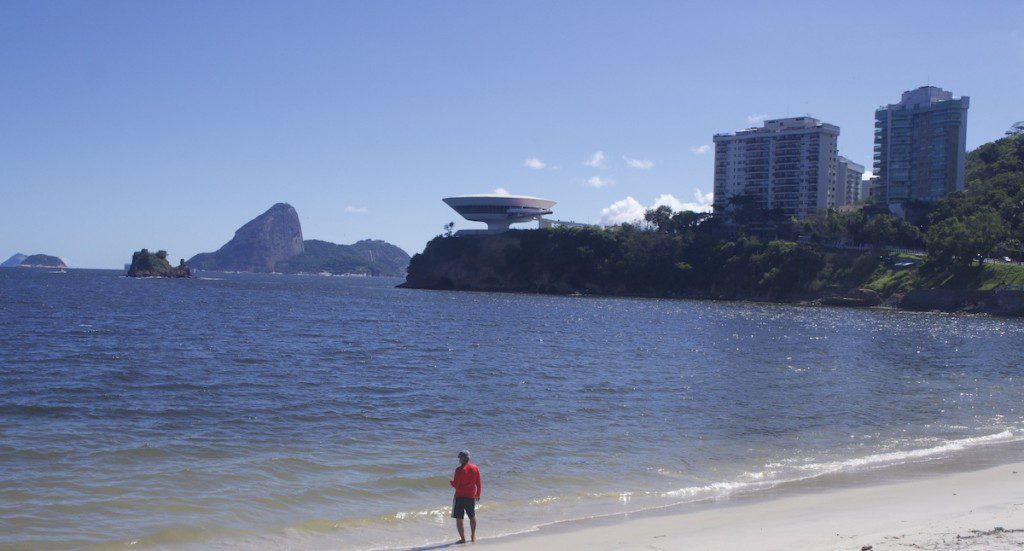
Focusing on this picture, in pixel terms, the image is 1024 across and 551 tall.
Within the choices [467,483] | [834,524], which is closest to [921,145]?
[834,524]

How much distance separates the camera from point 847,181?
592 ft

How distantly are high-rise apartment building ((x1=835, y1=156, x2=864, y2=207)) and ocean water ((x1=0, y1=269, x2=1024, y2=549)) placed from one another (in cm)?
13154

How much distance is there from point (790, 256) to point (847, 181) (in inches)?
3006

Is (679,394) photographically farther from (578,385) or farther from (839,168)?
(839,168)

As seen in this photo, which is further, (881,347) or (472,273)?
(472,273)

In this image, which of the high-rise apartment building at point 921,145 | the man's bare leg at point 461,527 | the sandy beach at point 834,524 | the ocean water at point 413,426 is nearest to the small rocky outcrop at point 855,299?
the high-rise apartment building at point 921,145

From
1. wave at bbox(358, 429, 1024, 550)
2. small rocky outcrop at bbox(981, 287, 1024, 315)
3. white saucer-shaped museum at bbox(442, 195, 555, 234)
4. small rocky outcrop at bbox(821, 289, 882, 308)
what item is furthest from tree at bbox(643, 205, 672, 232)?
wave at bbox(358, 429, 1024, 550)

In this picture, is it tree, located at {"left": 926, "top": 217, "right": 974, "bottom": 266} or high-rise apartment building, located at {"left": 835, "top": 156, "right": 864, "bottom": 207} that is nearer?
tree, located at {"left": 926, "top": 217, "right": 974, "bottom": 266}

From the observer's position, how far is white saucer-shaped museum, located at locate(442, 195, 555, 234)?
169 metres

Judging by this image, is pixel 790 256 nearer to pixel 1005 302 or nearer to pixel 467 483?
pixel 1005 302

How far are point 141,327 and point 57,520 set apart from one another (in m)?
39.6

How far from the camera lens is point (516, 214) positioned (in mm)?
169500

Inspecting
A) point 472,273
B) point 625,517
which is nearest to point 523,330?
point 625,517

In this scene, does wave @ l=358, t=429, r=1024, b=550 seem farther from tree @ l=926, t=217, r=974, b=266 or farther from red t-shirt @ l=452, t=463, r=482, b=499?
tree @ l=926, t=217, r=974, b=266
